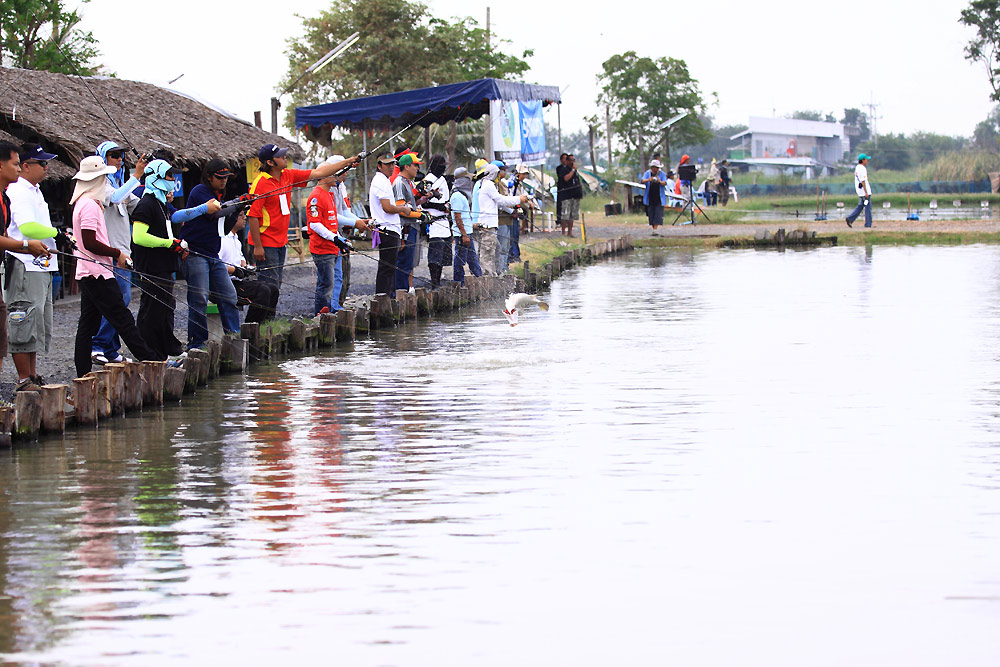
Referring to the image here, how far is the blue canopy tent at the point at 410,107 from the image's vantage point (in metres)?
22.8

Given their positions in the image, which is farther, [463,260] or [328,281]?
[463,260]

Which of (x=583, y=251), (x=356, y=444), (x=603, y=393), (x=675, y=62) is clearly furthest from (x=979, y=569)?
(x=675, y=62)

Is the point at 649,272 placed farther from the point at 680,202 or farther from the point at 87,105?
the point at 680,202

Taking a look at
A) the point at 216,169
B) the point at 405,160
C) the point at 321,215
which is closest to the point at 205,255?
the point at 216,169

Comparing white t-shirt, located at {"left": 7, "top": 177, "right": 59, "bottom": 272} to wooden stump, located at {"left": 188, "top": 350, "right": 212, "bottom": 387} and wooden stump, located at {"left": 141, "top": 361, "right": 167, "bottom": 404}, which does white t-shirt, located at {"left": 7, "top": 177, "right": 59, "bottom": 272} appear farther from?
wooden stump, located at {"left": 188, "top": 350, "right": 212, "bottom": 387}

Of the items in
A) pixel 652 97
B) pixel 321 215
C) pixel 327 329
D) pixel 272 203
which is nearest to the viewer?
pixel 272 203

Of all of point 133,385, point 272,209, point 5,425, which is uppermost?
point 272,209

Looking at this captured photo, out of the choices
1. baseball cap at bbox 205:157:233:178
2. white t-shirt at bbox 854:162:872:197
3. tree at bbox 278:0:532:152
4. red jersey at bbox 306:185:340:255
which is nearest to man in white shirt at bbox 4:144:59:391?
baseball cap at bbox 205:157:233:178

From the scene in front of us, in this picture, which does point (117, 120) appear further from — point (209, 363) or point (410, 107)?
point (209, 363)

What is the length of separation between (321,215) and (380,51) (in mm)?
30960

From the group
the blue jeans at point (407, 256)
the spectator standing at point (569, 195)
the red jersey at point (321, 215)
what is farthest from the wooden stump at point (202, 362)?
the spectator standing at point (569, 195)

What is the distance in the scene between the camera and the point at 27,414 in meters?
8.55

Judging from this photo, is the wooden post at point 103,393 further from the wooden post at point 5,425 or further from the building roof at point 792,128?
the building roof at point 792,128

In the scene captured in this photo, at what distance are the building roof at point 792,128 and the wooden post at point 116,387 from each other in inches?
3922
